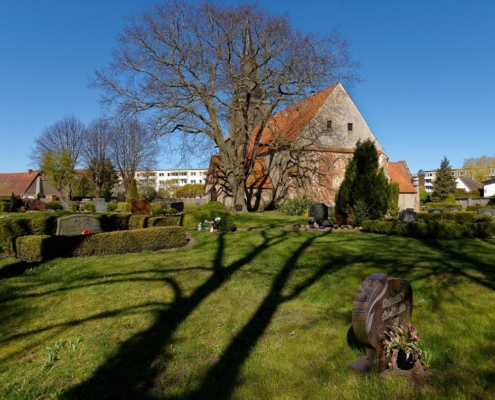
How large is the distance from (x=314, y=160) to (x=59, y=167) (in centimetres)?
3701

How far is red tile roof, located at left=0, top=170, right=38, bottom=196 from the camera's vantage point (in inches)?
2596

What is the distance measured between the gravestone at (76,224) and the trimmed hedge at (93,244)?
204cm

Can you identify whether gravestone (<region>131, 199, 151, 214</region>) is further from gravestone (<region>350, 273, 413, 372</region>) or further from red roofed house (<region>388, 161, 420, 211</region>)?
red roofed house (<region>388, 161, 420, 211</region>)

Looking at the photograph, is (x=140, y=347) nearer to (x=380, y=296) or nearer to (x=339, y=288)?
(x=380, y=296)

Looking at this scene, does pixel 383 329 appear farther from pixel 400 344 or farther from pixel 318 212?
pixel 318 212

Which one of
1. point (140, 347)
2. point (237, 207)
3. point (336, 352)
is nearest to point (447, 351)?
point (336, 352)

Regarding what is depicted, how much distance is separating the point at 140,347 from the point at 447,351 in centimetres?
353

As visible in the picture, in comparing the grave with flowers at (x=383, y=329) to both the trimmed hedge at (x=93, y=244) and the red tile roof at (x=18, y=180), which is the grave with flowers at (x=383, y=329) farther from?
the red tile roof at (x=18, y=180)

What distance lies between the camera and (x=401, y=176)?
123 feet

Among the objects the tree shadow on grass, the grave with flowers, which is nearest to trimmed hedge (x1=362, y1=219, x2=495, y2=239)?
the tree shadow on grass

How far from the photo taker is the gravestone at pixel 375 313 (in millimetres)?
3344

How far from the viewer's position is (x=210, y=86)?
2567 centimetres

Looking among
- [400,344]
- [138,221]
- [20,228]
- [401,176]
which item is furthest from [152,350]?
[401,176]

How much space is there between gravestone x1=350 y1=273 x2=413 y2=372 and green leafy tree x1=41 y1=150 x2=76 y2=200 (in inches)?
2103
